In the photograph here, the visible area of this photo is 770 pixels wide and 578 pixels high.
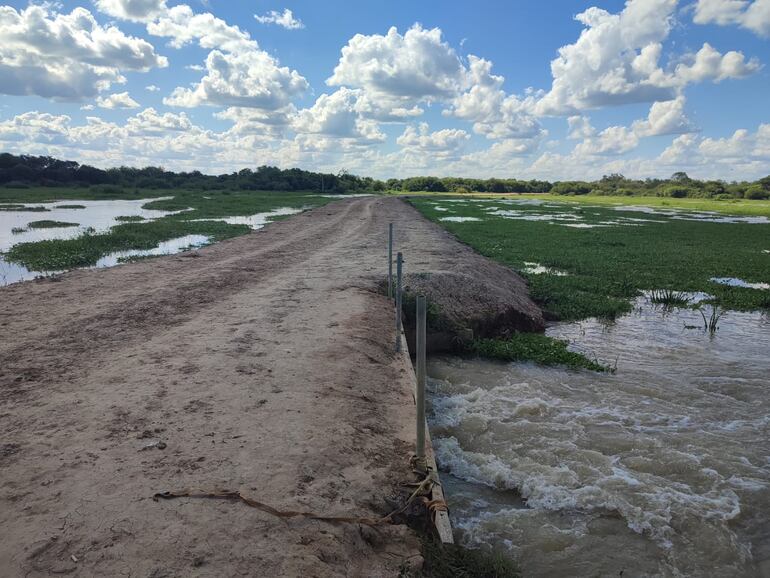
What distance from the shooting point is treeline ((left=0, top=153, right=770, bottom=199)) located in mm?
86438

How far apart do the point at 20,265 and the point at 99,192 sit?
204 feet

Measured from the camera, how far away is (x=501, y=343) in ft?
36.2

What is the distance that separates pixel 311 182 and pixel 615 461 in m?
114

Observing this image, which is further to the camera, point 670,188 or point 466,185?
point 466,185

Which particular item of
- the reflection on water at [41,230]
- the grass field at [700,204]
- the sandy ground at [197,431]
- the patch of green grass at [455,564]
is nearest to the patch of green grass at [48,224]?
the reflection on water at [41,230]

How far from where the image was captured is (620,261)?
72.0 ft

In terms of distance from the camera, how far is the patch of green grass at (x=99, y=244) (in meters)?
18.2

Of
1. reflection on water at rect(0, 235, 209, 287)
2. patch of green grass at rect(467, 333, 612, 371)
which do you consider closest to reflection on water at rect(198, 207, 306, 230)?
reflection on water at rect(0, 235, 209, 287)

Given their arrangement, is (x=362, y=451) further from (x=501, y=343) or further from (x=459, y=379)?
(x=501, y=343)

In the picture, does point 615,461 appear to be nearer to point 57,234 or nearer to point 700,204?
point 57,234

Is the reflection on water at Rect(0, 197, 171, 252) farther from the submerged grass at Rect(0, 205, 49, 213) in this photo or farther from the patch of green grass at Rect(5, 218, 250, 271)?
the patch of green grass at Rect(5, 218, 250, 271)

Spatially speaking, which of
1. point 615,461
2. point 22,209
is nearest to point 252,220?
point 22,209

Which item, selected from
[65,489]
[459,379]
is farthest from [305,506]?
[459,379]

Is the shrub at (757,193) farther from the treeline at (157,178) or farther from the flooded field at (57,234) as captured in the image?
the flooded field at (57,234)
